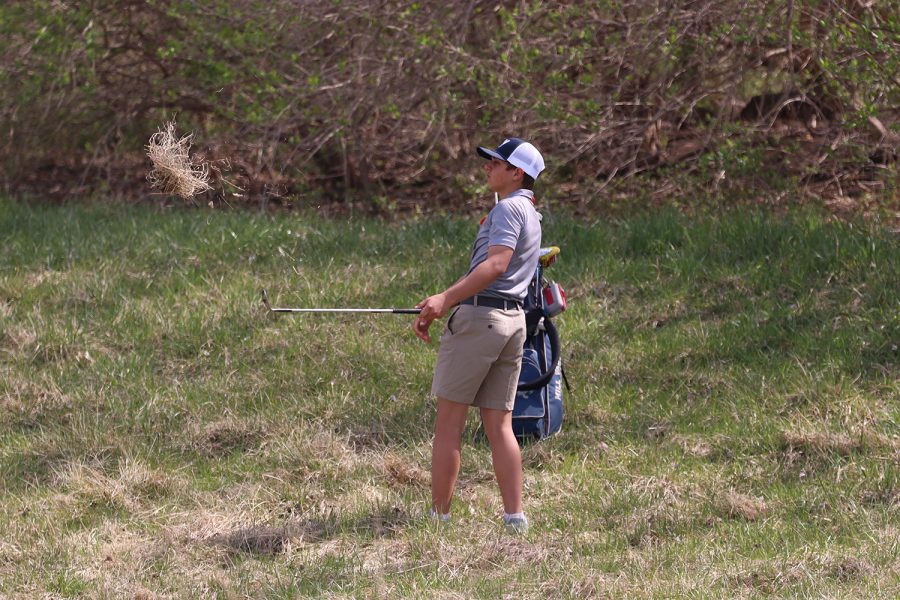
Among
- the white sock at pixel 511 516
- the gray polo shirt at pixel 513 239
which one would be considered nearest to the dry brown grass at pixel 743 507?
the white sock at pixel 511 516

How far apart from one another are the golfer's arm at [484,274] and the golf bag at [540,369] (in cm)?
92

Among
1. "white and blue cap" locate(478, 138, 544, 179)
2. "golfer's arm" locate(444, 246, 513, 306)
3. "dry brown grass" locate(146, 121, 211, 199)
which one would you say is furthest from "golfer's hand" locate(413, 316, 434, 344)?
"dry brown grass" locate(146, 121, 211, 199)

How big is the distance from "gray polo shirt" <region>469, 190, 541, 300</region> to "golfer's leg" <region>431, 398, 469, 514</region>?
0.50 m

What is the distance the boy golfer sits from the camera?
4.69 meters

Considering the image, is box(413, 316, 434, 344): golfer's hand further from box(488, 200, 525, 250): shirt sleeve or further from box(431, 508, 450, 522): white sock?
box(431, 508, 450, 522): white sock

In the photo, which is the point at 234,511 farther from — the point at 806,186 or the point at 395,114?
the point at 806,186

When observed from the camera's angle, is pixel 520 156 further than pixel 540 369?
No

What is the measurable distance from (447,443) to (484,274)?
2.45 ft

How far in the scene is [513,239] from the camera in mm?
4668

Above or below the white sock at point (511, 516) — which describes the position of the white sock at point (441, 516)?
below

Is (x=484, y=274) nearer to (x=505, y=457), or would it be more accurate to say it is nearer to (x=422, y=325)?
(x=422, y=325)

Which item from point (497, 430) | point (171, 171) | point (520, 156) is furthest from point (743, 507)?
point (171, 171)

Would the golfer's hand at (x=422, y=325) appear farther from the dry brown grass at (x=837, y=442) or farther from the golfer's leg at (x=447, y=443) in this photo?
the dry brown grass at (x=837, y=442)

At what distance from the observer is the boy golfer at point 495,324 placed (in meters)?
4.69
